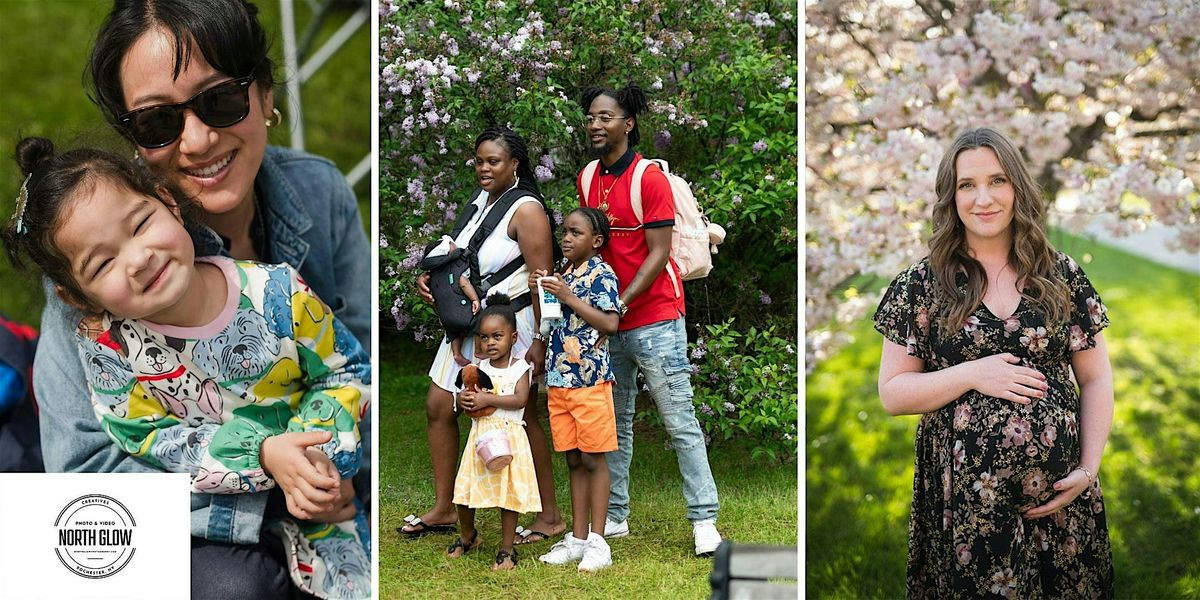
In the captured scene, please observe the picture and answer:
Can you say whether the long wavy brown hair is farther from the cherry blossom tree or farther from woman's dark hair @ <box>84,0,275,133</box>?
woman's dark hair @ <box>84,0,275,133</box>

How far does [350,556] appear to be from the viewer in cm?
336

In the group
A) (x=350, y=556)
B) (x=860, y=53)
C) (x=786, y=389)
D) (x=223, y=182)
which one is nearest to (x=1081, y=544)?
(x=786, y=389)

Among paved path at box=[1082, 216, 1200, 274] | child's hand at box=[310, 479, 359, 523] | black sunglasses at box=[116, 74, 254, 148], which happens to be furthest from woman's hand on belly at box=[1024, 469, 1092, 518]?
black sunglasses at box=[116, 74, 254, 148]

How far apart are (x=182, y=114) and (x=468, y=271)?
0.96 m

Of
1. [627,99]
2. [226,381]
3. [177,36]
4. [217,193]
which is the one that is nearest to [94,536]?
[226,381]

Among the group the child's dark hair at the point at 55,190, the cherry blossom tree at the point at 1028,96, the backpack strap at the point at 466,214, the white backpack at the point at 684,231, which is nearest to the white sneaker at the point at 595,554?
the white backpack at the point at 684,231

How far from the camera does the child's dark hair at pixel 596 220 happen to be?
3104mm

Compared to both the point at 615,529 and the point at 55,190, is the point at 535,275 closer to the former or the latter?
the point at 615,529

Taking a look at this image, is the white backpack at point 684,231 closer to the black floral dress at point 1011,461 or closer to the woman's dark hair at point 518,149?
the woman's dark hair at point 518,149

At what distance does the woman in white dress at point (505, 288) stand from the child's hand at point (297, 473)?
1.13ft

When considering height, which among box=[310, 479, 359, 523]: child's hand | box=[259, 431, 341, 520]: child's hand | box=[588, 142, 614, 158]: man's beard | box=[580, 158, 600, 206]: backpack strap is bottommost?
box=[310, 479, 359, 523]: child's hand

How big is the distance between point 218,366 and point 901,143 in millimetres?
2423

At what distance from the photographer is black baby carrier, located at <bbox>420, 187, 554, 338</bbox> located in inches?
124

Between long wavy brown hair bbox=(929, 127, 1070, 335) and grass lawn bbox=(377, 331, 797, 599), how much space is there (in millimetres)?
741
